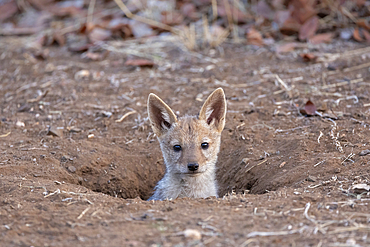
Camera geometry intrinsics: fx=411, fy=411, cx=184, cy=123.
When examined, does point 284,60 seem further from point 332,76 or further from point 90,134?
point 90,134

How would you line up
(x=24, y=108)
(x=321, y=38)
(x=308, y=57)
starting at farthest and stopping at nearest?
(x=321, y=38), (x=308, y=57), (x=24, y=108)

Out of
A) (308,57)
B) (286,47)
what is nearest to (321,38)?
(286,47)

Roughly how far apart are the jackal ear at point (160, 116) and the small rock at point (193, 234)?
214cm

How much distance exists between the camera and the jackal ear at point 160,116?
495 centimetres

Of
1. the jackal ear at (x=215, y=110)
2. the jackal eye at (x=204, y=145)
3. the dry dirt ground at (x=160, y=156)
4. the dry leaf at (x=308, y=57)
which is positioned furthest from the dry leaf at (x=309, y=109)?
the dry leaf at (x=308, y=57)

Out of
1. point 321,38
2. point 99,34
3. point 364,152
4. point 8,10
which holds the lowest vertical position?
point 364,152

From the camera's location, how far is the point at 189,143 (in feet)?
15.7

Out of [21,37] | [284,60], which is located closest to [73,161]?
[284,60]

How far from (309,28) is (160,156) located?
13.6ft

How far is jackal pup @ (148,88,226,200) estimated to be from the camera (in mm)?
4793

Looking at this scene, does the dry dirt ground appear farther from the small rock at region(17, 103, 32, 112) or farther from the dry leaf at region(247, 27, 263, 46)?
the dry leaf at region(247, 27, 263, 46)

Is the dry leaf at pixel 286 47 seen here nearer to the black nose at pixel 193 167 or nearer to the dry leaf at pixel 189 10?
the dry leaf at pixel 189 10

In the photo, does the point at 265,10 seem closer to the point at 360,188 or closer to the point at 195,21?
the point at 195,21

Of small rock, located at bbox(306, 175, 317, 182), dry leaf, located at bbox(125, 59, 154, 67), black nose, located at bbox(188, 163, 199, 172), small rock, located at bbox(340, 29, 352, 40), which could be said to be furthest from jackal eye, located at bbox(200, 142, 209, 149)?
small rock, located at bbox(340, 29, 352, 40)
